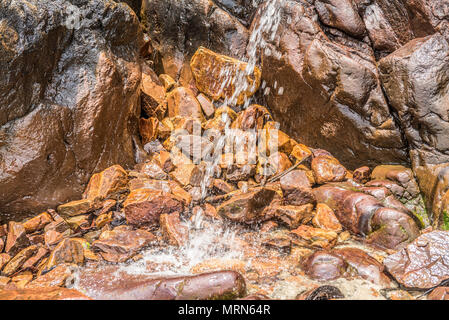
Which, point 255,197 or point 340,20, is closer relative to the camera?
point 255,197

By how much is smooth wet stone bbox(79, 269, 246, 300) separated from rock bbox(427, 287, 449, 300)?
191cm

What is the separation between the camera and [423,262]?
3469 millimetres

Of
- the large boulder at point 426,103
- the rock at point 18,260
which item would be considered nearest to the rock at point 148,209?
the rock at point 18,260

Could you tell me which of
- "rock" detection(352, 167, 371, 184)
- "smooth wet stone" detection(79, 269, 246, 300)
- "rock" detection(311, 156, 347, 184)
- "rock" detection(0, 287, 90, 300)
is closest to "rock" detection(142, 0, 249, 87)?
"rock" detection(311, 156, 347, 184)

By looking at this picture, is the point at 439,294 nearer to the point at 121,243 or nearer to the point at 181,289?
the point at 181,289

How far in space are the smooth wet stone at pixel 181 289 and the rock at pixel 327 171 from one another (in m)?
2.89

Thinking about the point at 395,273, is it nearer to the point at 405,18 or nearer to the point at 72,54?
the point at 405,18

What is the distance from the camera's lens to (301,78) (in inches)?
233

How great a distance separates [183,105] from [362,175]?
385 cm

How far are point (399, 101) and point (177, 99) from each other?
14.0 feet

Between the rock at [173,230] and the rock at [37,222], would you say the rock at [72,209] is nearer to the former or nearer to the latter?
the rock at [37,222]
